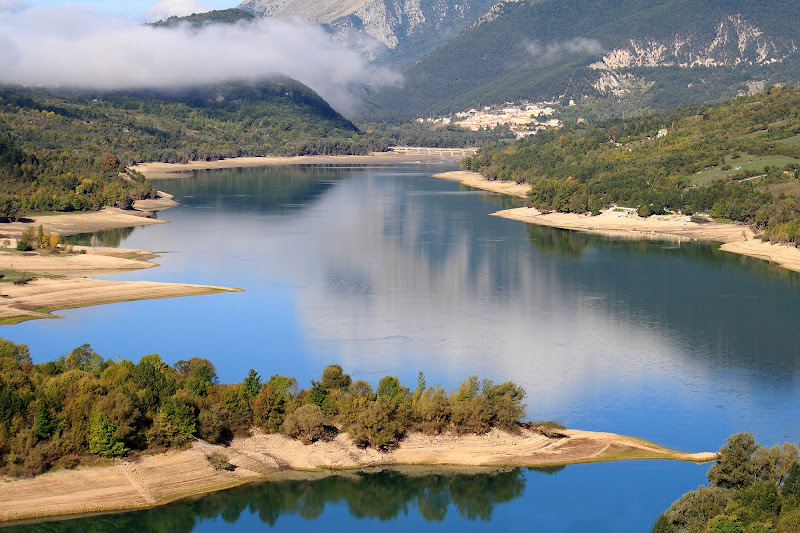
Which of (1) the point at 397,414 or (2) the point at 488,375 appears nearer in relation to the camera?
(1) the point at 397,414

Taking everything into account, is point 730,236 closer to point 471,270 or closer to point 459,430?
point 471,270

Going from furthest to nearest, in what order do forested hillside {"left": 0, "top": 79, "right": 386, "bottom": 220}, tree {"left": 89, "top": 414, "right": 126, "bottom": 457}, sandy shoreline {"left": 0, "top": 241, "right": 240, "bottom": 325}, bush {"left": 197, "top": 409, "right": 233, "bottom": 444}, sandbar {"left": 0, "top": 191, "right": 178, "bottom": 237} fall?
forested hillside {"left": 0, "top": 79, "right": 386, "bottom": 220} < sandbar {"left": 0, "top": 191, "right": 178, "bottom": 237} < sandy shoreline {"left": 0, "top": 241, "right": 240, "bottom": 325} < bush {"left": 197, "top": 409, "right": 233, "bottom": 444} < tree {"left": 89, "top": 414, "right": 126, "bottom": 457}

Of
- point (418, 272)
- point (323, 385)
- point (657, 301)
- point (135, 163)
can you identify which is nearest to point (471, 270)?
point (418, 272)

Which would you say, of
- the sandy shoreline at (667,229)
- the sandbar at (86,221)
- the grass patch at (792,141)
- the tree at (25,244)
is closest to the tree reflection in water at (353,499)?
Result: the tree at (25,244)

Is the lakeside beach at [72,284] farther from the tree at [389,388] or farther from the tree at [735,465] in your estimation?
the tree at [735,465]

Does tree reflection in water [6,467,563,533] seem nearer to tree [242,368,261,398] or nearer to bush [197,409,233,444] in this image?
bush [197,409,233,444]

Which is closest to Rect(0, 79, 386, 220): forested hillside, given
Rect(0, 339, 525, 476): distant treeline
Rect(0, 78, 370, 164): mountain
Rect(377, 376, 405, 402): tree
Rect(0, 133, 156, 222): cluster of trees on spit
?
Rect(0, 133, 156, 222): cluster of trees on spit

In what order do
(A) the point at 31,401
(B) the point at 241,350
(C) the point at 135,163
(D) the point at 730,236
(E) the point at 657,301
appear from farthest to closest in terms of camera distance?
(C) the point at 135,163, (D) the point at 730,236, (E) the point at 657,301, (B) the point at 241,350, (A) the point at 31,401

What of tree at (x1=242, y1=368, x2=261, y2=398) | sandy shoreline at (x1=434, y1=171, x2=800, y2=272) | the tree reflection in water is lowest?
the tree reflection in water
